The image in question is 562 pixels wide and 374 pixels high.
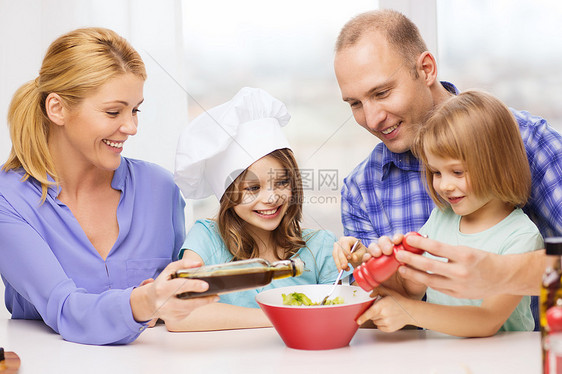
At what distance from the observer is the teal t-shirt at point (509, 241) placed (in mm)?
1137

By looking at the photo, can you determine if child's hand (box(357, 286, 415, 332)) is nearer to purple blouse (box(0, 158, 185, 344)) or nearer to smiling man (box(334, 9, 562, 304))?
smiling man (box(334, 9, 562, 304))

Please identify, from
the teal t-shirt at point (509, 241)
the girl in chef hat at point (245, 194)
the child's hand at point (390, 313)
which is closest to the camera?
the child's hand at point (390, 313)

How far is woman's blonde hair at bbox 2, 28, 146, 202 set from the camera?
1.29 meters

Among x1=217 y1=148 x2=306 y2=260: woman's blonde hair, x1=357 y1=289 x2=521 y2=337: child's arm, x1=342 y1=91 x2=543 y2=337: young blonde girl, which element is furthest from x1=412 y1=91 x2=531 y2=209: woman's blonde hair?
x1=217 y1=148 x2=306 y2=260: woman's blonde hair

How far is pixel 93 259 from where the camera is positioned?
52.1 inches

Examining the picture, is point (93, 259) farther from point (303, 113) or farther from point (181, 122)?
point (181, 122)

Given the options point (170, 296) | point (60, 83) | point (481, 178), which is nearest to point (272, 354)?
point (170, 296)

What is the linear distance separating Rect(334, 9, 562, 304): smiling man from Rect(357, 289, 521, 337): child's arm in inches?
11.1

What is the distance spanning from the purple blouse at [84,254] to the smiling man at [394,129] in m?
0.47

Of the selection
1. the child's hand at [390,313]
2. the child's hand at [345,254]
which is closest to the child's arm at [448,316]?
the child's hand at [390,313]

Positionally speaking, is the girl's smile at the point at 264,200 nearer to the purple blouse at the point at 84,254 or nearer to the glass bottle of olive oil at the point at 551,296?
the purple blouse at the point at 84,254

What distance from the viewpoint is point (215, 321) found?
1185 mm

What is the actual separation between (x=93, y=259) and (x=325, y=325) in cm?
60

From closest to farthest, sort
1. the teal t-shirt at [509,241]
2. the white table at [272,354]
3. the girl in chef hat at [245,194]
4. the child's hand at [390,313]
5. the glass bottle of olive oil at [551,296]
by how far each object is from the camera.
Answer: the glass bottle of olive oil at [551,296] → the white table at [272,354] → the child's hand at [390,313] → the teal t-shirt at [509,241] → the girl in chef hat at [245,194]
